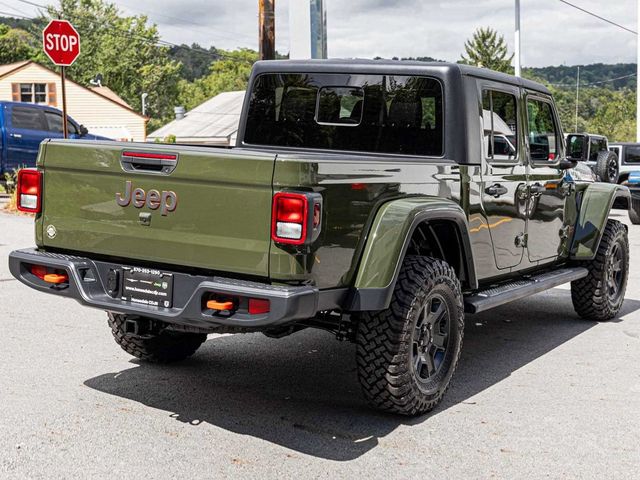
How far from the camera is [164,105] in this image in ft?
332

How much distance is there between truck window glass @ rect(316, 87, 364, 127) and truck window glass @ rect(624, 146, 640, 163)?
1628 cm

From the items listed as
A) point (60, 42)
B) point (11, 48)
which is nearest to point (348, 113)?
point (60, 42)

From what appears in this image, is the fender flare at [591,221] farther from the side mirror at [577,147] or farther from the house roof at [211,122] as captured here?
the house roof at [211,122]

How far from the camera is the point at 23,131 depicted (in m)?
19.5

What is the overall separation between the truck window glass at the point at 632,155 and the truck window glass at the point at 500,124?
607 inches

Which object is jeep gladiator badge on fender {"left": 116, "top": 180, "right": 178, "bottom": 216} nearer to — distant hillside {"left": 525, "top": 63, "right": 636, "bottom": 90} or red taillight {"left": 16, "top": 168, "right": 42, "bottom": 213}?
red taillight {"left": 16, "top": 168, "right": 42, "bottom": 213}

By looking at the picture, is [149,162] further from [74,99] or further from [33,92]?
[74,99]

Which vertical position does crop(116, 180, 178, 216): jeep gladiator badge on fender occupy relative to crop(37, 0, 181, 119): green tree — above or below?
below

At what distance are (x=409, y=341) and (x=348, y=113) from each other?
1902mm

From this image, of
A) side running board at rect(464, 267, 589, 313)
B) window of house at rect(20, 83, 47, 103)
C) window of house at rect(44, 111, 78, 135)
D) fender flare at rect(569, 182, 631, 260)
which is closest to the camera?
side running board at rect(464, 267, 589, 313)

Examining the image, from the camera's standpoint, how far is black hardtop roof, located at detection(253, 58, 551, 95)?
226 inches

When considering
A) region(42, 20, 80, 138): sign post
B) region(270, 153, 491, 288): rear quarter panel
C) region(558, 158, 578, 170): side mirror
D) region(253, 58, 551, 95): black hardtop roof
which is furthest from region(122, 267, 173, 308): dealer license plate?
region(42, 20, 80, 138): sign post

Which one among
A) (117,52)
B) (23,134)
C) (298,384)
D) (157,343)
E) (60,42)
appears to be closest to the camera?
(298,384)

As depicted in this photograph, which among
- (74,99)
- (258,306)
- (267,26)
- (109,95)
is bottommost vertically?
(258,306)
